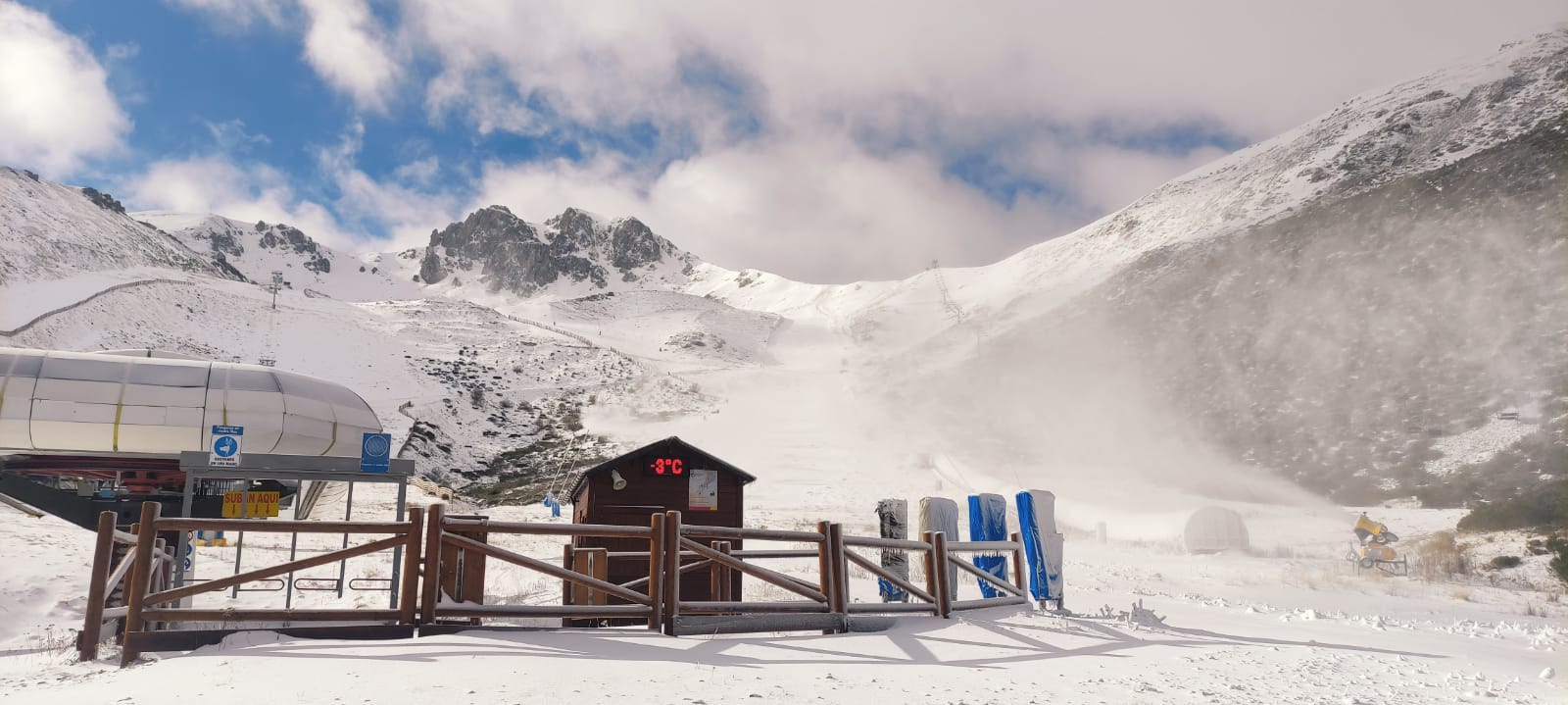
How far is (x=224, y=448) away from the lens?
15008 millimetres

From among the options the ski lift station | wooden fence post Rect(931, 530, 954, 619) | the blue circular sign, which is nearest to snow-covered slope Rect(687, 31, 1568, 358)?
the ski lift station

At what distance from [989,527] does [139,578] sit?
11.9 metres

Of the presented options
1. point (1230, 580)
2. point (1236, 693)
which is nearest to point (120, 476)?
point (1236, 693)

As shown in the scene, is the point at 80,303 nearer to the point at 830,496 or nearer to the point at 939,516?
the point at 830,496

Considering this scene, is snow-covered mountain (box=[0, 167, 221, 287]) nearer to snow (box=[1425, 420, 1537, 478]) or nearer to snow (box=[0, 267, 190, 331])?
snow (box=[0, 267, 190, 331])

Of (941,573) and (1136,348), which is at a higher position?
(1136,348)

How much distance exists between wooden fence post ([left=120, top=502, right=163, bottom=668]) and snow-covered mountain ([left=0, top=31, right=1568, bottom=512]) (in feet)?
140

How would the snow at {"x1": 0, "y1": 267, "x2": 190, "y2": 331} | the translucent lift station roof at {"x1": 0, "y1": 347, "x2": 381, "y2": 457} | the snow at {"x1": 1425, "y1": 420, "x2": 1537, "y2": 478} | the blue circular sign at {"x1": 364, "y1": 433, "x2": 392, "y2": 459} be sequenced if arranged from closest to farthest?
the blue circular sign at {"x1": 364, "y1": 433, "x2": 392, "y2": 459}
the translucent lift station roof at {"x1": 0, "y1": 347, "x2": 381, "y2": 457}
the snow at {"x1": 1425, "y1": 420, "x2": 1537, "y2": 478}
the snow at {"x1": 0, "y1": 267, "x2": 190, "y2": 331}

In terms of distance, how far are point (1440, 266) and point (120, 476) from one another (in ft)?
316

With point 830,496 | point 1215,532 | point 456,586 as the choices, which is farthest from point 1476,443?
point 456,586

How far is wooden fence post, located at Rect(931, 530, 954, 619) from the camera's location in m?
11.1

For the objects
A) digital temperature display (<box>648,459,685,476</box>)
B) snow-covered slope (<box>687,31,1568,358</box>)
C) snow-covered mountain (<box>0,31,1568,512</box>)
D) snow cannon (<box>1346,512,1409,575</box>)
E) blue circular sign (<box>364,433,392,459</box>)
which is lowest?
snow cannon (<box>1346,512,1409,575</box>)

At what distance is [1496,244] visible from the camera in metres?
76.0

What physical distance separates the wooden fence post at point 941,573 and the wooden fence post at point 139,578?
8.69m
